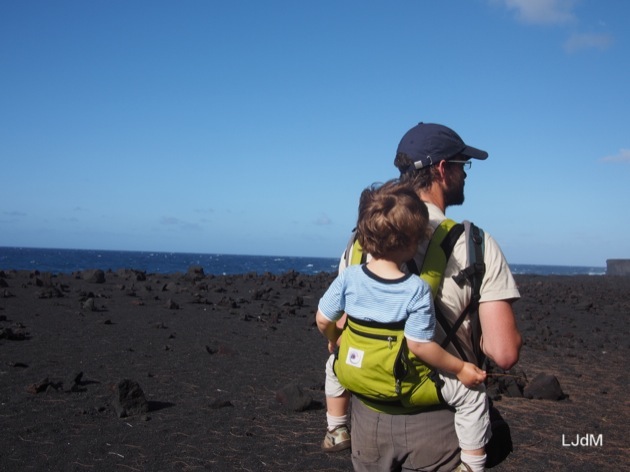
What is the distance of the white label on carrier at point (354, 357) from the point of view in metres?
2.64

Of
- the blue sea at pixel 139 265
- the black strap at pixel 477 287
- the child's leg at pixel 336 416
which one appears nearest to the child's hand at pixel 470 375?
the black strap at pixel 477 287

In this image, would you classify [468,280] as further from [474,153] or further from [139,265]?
[139,265]

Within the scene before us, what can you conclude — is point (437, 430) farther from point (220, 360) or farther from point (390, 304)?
point (220, 360)

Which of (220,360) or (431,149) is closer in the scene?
(431,149)

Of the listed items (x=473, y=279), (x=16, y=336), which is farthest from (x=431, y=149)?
(x=16, y=336)

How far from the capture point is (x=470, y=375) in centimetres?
264

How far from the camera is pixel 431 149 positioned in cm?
288

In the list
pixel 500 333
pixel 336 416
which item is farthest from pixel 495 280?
pixel 336 416

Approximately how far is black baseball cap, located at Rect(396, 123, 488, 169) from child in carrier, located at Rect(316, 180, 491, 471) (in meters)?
0.18

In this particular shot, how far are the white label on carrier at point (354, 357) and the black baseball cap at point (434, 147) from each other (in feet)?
2.76

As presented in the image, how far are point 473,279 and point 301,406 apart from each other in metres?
4.82

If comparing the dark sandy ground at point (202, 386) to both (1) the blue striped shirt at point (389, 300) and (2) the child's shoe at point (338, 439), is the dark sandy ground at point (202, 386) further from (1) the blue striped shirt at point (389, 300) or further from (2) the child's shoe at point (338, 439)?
(1) the blue striped shirt at point (389, 300)

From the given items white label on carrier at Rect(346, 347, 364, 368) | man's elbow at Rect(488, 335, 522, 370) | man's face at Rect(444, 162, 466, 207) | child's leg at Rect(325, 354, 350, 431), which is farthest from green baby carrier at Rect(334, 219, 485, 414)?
child's leg at Rect(325, 354, 350, 431)

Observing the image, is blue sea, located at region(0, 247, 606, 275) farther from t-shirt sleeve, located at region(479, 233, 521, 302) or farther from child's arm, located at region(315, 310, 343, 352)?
t-shirt sleeve, located at region(479, 233, 521, 302)
